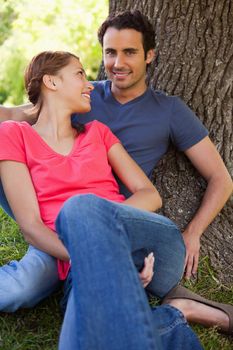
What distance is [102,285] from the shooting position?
2121 mm

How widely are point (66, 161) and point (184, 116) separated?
0.73 metres

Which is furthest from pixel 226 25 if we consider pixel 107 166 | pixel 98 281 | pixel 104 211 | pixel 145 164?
pixel 98 281

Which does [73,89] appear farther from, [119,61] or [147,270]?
[147,270]

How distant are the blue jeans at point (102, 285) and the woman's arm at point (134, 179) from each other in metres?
0.60

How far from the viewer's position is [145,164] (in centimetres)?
336

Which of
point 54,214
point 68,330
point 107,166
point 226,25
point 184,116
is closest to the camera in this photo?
point 68,330

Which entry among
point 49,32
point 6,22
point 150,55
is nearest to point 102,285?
point 150,55

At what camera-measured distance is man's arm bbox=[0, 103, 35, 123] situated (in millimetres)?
3271

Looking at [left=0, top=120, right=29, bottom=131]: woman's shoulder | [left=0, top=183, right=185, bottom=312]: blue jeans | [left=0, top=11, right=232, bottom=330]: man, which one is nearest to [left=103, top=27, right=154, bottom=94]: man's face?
[left=0, top=11, right=232, bottom=330]: man

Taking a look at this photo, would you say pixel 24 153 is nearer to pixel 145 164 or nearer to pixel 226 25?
pixel 145 164

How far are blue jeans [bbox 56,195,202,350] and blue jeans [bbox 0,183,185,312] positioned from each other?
0.22m

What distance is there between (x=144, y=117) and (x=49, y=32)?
24.2ft

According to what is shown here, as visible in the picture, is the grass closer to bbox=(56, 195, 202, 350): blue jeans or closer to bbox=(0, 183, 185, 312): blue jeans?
bbox=(0, 183, 185, 312): blue jeans

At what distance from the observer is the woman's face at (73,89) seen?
122 inches
